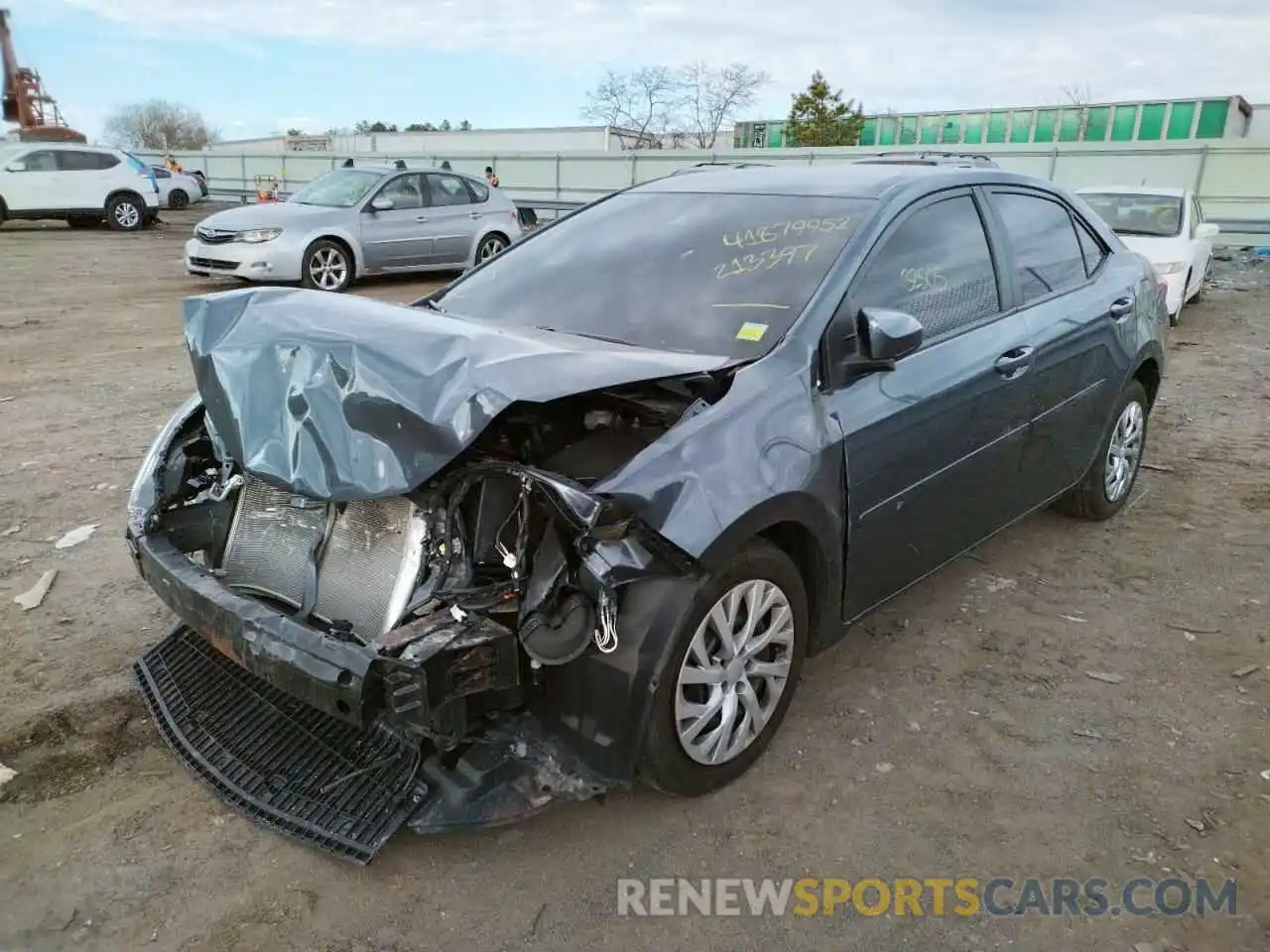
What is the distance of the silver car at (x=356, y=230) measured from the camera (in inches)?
463

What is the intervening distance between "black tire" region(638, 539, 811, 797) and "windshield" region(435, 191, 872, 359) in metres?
0.68

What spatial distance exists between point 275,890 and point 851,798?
1.61 metres

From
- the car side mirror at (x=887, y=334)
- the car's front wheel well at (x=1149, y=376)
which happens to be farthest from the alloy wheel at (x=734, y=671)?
the car's front wheel well at (x=1149, y=376)

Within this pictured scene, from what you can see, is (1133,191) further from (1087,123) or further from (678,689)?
(1087,123)

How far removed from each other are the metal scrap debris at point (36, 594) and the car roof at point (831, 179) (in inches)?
119

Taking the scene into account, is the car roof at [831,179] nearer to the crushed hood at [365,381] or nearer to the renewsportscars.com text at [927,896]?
the crushed hood at [365,381]

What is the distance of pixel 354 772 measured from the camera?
8.58ft

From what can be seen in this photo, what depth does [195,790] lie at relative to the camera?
9.06 feet

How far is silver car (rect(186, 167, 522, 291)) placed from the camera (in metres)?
11.8

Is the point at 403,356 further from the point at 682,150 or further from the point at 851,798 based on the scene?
the point at 682,150

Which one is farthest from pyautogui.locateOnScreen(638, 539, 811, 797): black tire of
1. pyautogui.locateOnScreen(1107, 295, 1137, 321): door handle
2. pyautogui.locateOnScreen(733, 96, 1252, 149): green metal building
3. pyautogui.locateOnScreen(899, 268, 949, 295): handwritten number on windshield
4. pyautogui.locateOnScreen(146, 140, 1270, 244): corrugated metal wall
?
pyautogui.locateOnScreen(733, 96, 1252, 149): green metal building

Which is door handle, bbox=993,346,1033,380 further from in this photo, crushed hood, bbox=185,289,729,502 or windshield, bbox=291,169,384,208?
windshield, bbox=291,169,384,208

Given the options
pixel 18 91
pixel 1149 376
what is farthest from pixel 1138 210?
pixel 18 91

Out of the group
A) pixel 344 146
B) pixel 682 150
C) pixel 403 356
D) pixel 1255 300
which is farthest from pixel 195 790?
pixel 344 146
